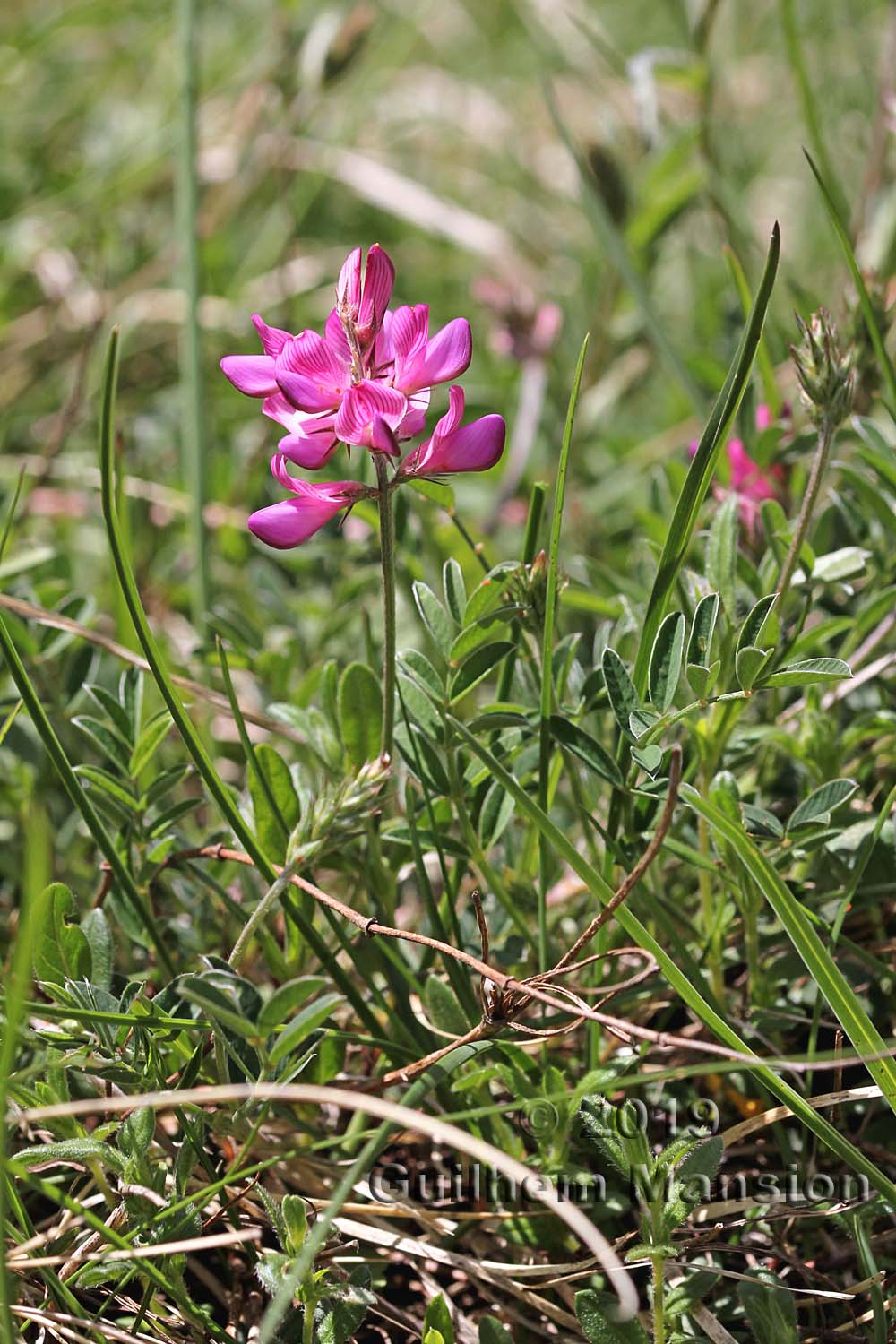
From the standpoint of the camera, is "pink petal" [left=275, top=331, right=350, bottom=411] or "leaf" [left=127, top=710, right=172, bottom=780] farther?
"leaf" [left=127, top=710, right=172, bottom=780]

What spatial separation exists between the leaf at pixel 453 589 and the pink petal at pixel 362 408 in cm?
28

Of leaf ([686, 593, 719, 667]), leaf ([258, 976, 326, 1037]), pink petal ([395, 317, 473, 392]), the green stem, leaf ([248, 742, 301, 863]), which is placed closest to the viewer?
leaf ([258, 976, 326, 1037])

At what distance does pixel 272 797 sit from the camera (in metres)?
1.48

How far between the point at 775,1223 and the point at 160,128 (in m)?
3.22

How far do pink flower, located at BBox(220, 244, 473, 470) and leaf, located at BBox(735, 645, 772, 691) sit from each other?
1.35 feet

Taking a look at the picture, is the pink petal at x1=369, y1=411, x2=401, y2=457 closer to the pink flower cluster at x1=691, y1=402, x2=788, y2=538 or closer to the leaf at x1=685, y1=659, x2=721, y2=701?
the leaf at x1=685, y1=659, x2=721, y2=701

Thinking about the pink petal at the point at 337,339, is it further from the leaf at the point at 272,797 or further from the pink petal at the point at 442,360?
the leaf at the point at 272,797

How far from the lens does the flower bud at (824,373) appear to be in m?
1.44

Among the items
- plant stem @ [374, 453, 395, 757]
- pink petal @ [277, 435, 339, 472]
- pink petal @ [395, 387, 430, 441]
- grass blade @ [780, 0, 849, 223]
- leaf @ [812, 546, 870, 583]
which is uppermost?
grass blade @ [780, 0, 849, 223]

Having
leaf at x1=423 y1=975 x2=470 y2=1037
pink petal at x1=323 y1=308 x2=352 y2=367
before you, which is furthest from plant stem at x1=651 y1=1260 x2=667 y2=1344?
pink petal at x1=323 y1=308 x2=352 y2=367

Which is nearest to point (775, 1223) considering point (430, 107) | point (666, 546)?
point (666, 546)

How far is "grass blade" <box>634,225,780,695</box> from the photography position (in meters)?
1.31

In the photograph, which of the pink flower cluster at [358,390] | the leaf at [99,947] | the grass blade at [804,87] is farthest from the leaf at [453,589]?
the grass blade at [804,87]

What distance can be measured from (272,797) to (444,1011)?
315 millimetres
